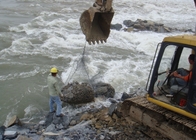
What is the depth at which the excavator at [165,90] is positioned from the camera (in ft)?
15.9

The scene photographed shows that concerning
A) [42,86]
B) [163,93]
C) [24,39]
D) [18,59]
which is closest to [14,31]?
[24,39]

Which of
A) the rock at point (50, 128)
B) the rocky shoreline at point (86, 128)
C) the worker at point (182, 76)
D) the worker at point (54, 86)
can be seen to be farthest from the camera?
Result: the worker at point (54, 86)

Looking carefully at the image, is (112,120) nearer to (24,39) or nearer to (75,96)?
(75,96)

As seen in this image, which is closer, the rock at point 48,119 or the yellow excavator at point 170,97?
the yellow excavator at point 170,97

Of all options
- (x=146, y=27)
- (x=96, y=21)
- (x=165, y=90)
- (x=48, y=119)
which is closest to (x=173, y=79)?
(x=165, y=90)

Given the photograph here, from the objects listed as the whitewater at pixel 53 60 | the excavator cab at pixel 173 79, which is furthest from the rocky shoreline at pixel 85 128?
the excavator cab at pixel 173 79

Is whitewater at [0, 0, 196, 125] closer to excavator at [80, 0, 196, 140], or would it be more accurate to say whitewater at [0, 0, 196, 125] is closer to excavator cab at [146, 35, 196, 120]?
excavator at [80, 0, 196, 140]

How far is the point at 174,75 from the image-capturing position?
5.09 meters

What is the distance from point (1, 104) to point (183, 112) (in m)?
5.83

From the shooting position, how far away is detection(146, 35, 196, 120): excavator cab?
4707 mm

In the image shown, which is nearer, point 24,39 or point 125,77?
point 125,77

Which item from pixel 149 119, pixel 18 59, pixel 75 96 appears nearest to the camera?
pixel 149 119

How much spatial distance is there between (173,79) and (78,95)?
365 centimetres

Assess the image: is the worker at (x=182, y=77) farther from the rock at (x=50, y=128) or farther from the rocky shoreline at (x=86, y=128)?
the rock at (x=50, y=128)
